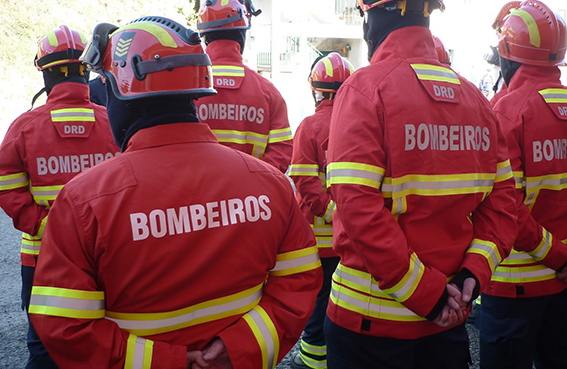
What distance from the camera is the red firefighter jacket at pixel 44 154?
Answer: 329cm

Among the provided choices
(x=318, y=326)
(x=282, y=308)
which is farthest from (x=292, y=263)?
(x=318, y=326)

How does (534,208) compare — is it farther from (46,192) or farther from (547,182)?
(46,192)

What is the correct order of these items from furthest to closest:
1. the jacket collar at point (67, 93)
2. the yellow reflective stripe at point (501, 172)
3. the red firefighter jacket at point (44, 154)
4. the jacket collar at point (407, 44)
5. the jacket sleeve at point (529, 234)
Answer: the jacket collar at point (67, 93) < the red firefighter jacket at point (44, 154) < the jacket sleeve at point (529, 234) < the yellow reflective stripe at point (501, 172) < the jacket collar at point (407, 44)

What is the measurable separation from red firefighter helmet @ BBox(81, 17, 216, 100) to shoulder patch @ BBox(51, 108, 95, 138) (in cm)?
174

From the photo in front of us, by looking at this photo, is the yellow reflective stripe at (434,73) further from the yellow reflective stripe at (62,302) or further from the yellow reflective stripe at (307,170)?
the yellow reflective stripe at (307,170)

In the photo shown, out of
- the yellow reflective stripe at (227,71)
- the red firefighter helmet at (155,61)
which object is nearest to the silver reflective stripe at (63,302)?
the red firefighter helmet at (155,61)

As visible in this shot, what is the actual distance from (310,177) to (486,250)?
2.07 meters

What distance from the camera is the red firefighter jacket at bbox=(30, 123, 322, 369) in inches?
58.4

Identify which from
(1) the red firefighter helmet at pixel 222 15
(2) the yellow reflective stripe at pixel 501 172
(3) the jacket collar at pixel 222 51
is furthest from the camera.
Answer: (3) the jacket collar at pixel 222 51

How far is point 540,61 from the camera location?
2.93 m

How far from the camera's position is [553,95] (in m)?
2.86

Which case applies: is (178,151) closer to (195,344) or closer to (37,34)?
(195,344)

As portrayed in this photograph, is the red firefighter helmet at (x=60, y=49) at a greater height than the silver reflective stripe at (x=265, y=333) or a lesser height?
greater

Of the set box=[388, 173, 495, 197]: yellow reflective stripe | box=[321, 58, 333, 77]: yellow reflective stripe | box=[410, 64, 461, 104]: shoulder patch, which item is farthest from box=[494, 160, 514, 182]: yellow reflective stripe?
box=[321, 58, 333, 77]: yellow reflective stripe
